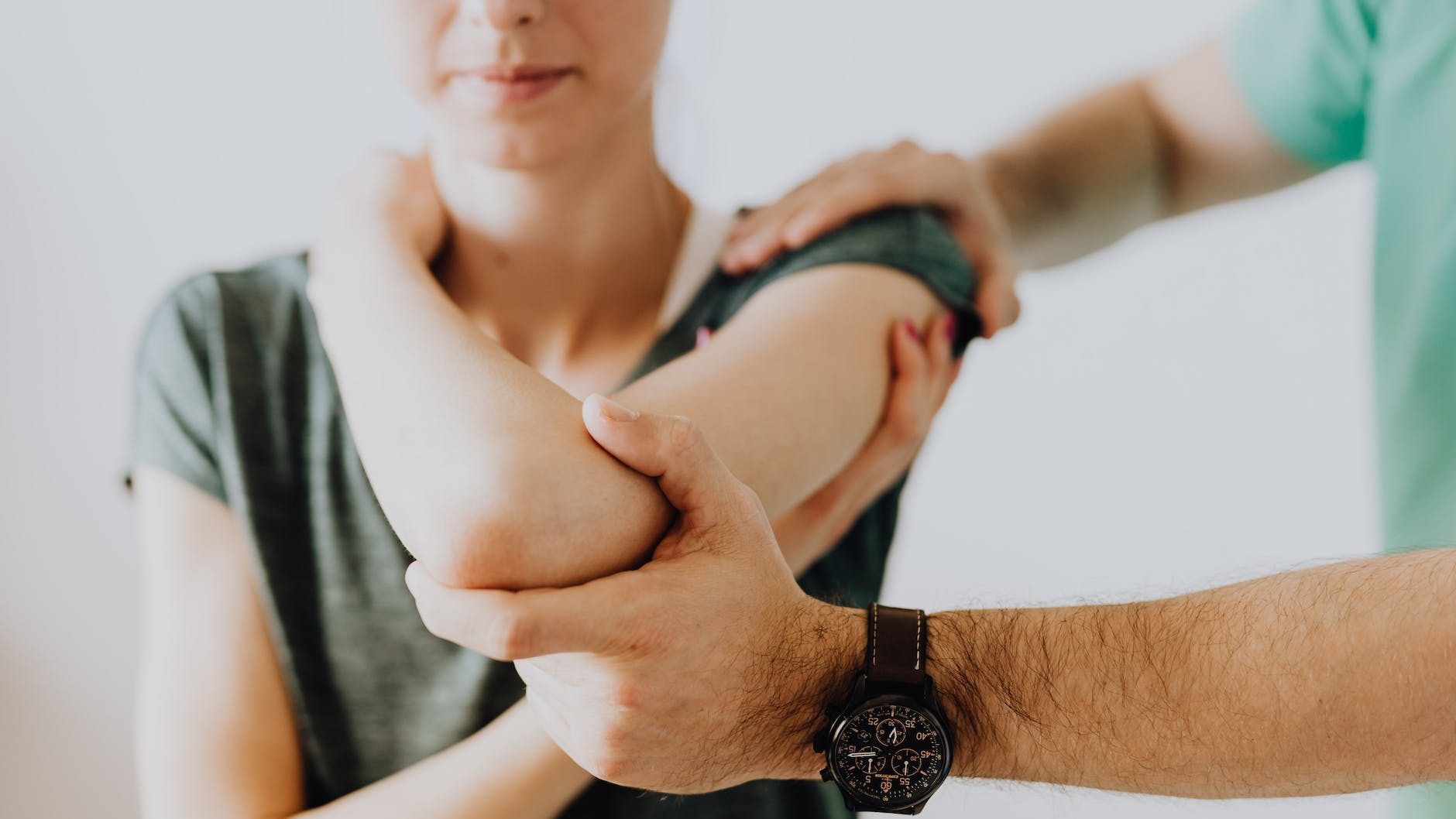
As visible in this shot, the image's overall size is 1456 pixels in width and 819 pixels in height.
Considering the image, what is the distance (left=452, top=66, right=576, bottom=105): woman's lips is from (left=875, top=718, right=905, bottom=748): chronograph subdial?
58 cm

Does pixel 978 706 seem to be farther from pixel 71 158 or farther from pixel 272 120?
pixel 71 158

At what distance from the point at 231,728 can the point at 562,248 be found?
0.54 meters

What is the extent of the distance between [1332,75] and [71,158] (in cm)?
205

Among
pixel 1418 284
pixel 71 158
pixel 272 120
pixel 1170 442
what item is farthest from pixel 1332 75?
pixel 71 158

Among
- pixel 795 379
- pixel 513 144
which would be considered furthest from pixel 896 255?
pixel 513 144

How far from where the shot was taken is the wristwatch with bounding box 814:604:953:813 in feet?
2.95

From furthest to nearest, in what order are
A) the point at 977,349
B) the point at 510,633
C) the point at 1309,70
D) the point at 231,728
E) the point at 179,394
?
the point at 977,349 < the point at 1309,70 < the point at 179,394 < the point at 231,728 < the point at 510,633

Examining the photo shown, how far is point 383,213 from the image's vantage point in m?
1.17

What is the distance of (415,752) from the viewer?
3.88 feet

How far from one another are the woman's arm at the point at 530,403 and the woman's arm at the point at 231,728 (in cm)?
26

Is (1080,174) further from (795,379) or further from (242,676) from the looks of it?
(242,676)

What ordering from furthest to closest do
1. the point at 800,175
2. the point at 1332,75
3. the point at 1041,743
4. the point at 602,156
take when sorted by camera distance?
the point at 800,175
the point at 1332,75
the point at 602,156
the point at 1041,743

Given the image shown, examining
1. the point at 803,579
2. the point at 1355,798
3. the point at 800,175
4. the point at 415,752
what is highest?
the point at 800,175

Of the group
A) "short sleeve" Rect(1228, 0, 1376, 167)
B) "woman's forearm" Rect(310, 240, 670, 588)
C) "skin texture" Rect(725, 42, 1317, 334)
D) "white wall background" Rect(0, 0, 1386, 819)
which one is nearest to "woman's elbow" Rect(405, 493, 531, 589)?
"woman's forearm" Rect(310, 240, 670, 588)
